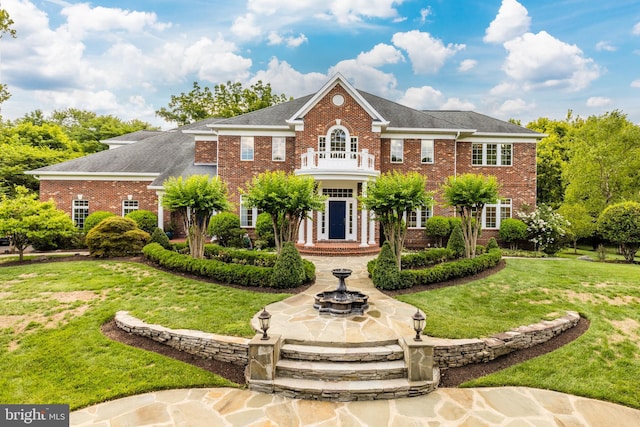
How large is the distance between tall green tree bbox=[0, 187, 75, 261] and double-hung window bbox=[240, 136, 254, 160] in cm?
911

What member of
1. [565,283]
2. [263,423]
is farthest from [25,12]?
[565,283]

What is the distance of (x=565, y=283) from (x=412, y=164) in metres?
10.3

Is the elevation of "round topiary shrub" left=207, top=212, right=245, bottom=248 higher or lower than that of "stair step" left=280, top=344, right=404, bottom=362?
higher

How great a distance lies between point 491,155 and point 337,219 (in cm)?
1096

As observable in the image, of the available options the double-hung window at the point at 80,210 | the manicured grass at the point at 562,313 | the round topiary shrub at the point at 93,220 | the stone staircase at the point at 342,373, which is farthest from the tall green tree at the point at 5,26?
the manicured grass at the point at 562,313

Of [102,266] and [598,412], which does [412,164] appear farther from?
[102,266]

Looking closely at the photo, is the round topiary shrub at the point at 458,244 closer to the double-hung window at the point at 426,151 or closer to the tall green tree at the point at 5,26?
the double-hung window at the point at 426,151

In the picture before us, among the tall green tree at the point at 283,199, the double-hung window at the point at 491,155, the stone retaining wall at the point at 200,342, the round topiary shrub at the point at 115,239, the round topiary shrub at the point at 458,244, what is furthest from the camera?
the double-hung window at the point at 491,155

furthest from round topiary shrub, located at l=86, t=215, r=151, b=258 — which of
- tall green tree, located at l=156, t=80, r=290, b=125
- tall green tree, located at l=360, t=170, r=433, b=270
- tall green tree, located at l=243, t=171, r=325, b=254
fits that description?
tall green tree, located at l=156, t=80, r=290, b=125

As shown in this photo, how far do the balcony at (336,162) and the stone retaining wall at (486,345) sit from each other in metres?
10.3

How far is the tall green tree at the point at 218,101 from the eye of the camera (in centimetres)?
3581

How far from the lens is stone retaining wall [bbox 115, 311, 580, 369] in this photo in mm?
5805

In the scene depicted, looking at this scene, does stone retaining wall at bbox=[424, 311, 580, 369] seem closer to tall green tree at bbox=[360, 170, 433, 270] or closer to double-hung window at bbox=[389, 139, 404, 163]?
tall green tree at bbox=[360, 170, 433, 270]

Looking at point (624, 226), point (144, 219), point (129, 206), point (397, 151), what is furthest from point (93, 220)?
point (624, 226)
